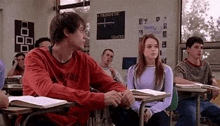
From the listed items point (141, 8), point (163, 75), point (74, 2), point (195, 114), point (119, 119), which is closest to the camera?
point (119, 119)

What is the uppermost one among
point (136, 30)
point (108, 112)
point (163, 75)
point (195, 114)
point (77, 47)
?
point (136, 30)

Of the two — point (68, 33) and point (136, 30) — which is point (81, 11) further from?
point (68, 33)

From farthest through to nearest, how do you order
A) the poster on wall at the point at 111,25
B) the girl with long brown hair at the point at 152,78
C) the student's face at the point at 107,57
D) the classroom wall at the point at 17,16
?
the classroom wall at the point at 17,16, the poster on wall at the point at 111,25, the student's face at the point at 107,57, the girl with long brown hair at the point at 152,78

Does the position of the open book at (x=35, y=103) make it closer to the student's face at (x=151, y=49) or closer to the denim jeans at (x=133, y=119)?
the denim jeans at (x=133, y=119)

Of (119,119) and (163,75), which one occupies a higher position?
(163,75)

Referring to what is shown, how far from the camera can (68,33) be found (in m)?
1.71

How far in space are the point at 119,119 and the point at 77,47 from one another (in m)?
0.85

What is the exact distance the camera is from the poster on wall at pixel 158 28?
4.81 m

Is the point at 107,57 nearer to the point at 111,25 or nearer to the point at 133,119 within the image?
the point at 111,25

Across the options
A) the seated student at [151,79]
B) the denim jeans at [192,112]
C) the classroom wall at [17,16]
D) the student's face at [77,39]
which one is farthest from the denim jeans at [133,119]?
the classroom wall at [17,16]

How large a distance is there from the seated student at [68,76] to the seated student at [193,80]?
1.22 meters

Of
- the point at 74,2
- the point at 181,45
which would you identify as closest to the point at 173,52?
the point at 181,45

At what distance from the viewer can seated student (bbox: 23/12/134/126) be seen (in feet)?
4.83

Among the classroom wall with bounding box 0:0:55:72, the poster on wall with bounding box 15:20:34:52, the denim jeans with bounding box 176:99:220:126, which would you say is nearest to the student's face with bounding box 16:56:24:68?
the classroom wall with bounding box 0:0:55:72
